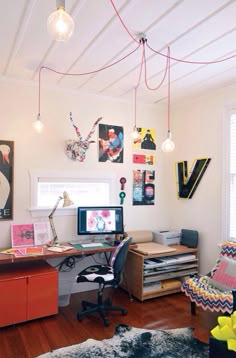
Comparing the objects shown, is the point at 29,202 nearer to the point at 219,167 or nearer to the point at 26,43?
the point at 26,43

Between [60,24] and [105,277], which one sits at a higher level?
[60,24]

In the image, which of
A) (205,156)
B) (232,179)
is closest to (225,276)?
(232,179)

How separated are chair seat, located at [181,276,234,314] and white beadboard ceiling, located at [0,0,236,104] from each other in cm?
222

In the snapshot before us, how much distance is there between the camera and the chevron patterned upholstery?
2523mm

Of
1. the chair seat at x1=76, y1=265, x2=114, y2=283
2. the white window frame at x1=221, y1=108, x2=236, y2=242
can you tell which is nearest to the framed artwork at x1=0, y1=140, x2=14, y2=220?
the chair seat at x1=76, y1=265, x2=114, y2=283

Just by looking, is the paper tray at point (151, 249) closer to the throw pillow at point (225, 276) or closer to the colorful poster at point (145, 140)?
the throw pillow at point (225, 276)

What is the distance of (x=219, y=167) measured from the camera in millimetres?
3541

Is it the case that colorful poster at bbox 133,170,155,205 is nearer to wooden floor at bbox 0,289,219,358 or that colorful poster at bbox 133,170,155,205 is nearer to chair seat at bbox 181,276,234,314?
wooden floor at bbox 0,289,219,358

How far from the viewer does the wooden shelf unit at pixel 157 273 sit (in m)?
3.41

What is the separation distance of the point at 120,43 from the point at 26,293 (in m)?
2.55

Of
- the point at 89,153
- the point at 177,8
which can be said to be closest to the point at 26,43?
the point at 177,8

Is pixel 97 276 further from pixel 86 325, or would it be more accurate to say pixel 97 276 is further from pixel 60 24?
pixel 60 24

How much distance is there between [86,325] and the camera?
283 cm

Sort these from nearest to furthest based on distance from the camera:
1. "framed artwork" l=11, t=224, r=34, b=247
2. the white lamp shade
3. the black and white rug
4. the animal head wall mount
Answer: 1. the white lamp shade
2. the black and white rug
3. "framed artwork" l=11, t=224, r=34, b=247
4. the animal head wall mount
